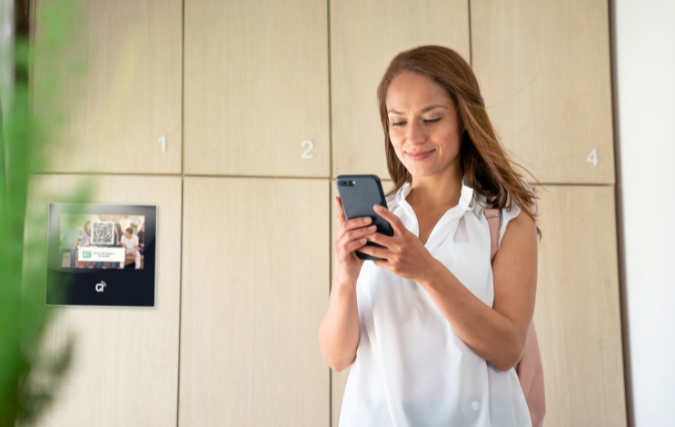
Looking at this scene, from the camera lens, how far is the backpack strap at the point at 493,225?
0.99 m

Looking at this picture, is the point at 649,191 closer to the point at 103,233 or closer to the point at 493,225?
the point at 493,225

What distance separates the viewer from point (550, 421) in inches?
89.2

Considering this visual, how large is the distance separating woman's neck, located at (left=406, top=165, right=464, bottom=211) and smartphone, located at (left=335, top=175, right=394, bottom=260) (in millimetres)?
235

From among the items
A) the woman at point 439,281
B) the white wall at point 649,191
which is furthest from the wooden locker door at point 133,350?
the white wall at point 649,191

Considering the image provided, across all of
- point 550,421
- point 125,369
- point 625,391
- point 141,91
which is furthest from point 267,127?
point 625,391

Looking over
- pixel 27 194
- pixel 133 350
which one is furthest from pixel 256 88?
pixel 27 194

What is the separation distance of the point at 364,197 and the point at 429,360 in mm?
355

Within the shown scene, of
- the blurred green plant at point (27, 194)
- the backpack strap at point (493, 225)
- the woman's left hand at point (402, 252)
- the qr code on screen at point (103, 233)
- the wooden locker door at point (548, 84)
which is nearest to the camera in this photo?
the blurred green plant at point (27, 194)

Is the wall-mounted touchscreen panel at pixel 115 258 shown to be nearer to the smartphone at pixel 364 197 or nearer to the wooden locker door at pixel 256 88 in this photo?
the wooden locker door at pixel 256 88

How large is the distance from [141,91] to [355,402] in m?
1.83

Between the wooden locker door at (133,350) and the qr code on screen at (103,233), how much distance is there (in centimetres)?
11

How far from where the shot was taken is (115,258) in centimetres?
213

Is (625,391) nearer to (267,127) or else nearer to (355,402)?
(355,402)

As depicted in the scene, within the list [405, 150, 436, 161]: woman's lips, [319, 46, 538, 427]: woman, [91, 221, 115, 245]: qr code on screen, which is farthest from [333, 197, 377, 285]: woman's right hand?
[91, 221, 115, 245]: qr code on screen
